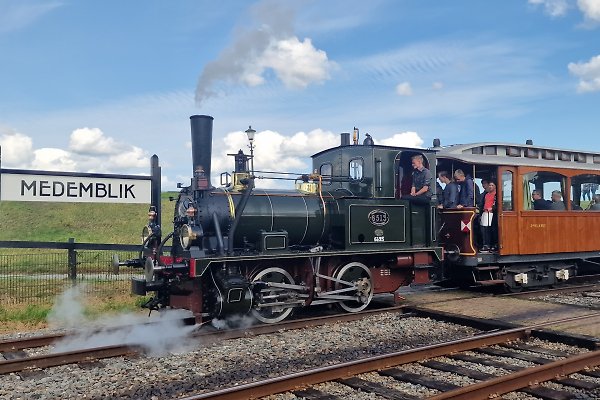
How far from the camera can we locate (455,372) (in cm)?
578

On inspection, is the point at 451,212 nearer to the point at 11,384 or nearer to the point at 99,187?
the point at 99,187

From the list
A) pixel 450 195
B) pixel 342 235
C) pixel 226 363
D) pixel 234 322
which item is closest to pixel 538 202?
pixel 450 195

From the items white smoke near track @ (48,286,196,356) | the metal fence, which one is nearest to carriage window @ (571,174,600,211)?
white smoke near track @ (48,286,196,356)

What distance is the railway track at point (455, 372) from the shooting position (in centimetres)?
495

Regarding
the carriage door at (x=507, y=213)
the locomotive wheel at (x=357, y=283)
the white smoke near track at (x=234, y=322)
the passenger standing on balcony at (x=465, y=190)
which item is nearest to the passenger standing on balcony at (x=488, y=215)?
the carriage door at (x=507, y=213)

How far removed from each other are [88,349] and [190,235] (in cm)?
210

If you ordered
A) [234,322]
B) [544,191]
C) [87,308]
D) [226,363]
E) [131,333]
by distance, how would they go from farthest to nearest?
[544,191] → [87,308] → [234,322] → [131,333] → [226,363]

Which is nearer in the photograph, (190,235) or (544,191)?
(190,235)

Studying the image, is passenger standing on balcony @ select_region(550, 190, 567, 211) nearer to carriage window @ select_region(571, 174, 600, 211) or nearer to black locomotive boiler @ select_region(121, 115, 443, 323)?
carriage window @ select_region(571, 174, 600, 211)

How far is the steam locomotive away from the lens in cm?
805

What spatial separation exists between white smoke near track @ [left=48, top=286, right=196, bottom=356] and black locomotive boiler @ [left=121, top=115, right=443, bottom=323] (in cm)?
41

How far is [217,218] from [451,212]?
5052mm

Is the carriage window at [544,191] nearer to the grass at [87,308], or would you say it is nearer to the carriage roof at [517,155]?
the carriage roof at [517,155]

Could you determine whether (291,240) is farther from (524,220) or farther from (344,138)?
(524,220)
